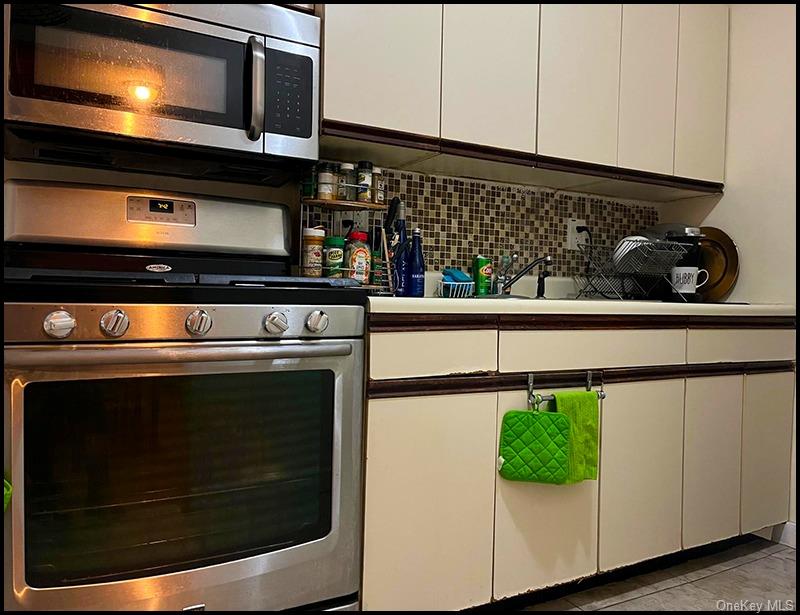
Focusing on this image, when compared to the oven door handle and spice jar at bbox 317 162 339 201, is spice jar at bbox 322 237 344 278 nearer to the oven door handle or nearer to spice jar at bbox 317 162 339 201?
spice jar at bbox 317 162 339 201

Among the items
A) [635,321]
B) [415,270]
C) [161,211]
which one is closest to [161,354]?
[161,211]

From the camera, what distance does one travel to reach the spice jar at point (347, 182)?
1809 millimetres

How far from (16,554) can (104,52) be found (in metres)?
1.08

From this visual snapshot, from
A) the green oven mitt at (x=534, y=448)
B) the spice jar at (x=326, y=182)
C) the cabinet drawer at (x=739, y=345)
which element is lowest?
the green oven mitt at (x=534, y=448)

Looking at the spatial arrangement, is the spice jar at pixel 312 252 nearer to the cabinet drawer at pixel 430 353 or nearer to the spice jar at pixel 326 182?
the spice jar at pixel 326 182

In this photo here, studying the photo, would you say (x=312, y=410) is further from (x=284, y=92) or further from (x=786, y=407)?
(x=786, y=407)

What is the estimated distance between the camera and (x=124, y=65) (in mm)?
1427

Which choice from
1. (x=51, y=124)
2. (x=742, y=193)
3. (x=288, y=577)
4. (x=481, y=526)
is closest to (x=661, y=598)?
(x=481, y=526)

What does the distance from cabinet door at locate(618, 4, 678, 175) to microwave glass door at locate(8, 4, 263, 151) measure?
136cm

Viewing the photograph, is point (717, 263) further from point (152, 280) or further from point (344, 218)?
point (152, 280)

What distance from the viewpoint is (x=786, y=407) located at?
2283 millimetres

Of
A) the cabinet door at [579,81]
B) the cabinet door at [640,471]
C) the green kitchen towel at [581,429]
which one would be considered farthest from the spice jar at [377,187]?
the cabinet door at [640,471]

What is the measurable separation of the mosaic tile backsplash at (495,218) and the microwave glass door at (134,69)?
1.78 feet

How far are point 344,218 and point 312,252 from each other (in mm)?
281
